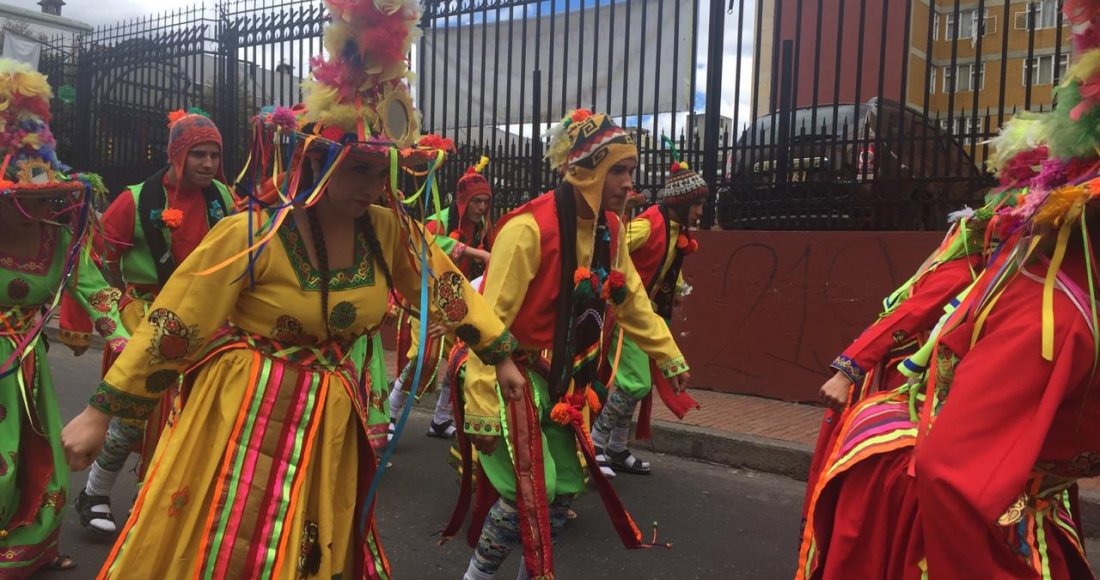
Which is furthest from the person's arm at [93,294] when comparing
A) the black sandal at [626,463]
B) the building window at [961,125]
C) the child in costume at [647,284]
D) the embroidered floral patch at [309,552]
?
the building window at [961,125]

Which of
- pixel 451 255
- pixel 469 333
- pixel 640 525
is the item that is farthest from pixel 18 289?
pixel 640 525

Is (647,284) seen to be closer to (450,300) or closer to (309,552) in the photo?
(450,300)

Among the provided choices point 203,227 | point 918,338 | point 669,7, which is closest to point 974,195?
point 669,7

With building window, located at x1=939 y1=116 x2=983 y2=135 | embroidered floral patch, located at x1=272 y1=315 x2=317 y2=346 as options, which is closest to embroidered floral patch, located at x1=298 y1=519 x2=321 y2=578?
embroidered floral patch, located at x1=272 y1=315 x2=317 y2=346

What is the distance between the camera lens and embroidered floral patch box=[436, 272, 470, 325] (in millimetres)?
2990

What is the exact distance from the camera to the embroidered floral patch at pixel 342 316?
275 centimetres

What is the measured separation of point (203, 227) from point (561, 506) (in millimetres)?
2563

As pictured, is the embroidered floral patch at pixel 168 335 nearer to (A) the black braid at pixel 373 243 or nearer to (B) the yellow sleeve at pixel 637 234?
(A) the black braid at pixel 373 243

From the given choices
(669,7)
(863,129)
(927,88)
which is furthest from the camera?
(669,7)

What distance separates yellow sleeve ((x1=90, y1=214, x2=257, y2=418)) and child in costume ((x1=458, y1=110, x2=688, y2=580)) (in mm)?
996

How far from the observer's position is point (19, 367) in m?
3.92

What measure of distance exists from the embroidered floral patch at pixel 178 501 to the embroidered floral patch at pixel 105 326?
1.53m

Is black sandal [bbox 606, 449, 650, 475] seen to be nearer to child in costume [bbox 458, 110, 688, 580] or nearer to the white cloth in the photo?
child in costume [bbox 458, 110, 688, 580]

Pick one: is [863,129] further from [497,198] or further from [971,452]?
[971,452]
